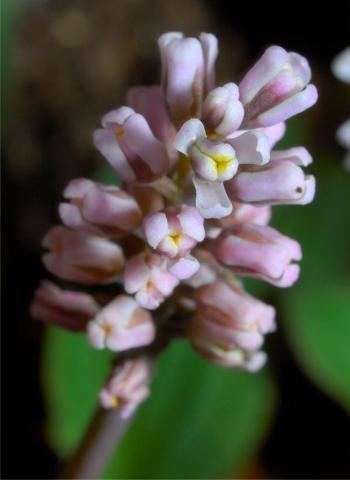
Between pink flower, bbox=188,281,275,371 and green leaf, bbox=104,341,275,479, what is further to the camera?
green leaf, bbox=104,341,275,479

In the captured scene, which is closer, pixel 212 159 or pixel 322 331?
pixel 212 159

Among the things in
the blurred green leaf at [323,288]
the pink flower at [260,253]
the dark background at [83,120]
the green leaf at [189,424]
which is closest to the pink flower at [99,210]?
the pink flower at [260,253]

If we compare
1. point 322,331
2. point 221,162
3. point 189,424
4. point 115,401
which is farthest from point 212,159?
point 322,331

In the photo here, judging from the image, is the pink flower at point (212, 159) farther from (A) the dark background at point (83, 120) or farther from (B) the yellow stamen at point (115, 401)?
(A) the dark background at point (83, 120)

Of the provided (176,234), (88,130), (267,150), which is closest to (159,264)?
(176,234)

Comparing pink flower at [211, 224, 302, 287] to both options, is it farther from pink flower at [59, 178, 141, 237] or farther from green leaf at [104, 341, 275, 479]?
green leaf at [104, 341, 275, 479]

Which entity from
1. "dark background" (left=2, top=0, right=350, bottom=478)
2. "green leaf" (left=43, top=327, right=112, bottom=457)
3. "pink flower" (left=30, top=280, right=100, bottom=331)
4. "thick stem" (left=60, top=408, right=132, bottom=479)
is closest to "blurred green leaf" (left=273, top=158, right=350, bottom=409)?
"dark background" (left=2, top=0, right=350, bottom=478)

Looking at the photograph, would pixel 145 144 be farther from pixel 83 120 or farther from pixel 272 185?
pixel 83 120
